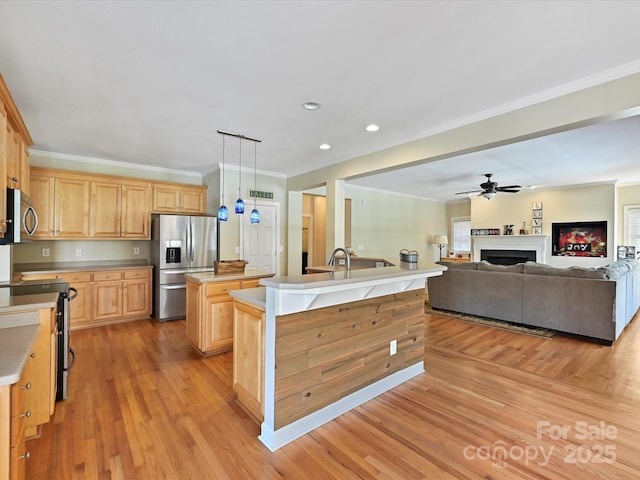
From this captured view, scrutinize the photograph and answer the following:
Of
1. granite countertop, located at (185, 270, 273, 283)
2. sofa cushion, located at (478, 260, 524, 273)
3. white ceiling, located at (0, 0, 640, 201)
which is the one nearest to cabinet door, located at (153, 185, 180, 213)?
white ceiling, located at (0, 0, 640, 201)

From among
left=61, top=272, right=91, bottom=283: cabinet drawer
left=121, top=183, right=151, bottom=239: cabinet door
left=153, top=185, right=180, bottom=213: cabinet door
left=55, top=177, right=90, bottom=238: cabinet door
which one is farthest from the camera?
left=153, top=185, right=180, bottom=213: cabinet door

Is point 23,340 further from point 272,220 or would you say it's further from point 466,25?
point 272,220

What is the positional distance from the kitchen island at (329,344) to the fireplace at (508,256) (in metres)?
6.66

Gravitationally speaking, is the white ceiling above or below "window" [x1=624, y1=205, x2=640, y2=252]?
above

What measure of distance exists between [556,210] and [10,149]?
9970 millimetres

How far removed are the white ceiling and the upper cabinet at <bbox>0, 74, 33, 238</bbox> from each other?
21 cm

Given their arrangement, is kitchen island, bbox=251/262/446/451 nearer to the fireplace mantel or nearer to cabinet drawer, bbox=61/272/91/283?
cabinet drawer, bbox=61/272/91/283

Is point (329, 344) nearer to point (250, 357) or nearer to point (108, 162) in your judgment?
point (250, 357)

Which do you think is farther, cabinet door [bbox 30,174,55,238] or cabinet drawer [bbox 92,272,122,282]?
cabinet drawer [bbox 92,272,122,282]

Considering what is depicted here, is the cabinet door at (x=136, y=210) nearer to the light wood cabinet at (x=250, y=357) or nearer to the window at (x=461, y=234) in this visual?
the light wood cabinet at (x=250, y=357)

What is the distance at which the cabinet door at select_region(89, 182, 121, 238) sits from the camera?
4766mm

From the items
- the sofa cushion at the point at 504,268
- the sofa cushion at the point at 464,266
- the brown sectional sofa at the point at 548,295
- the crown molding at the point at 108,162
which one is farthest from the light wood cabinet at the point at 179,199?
the sofa cushion at the point at 504,268

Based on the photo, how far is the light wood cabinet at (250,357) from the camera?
86.7 inches

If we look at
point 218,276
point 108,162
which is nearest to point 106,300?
point 108,162
